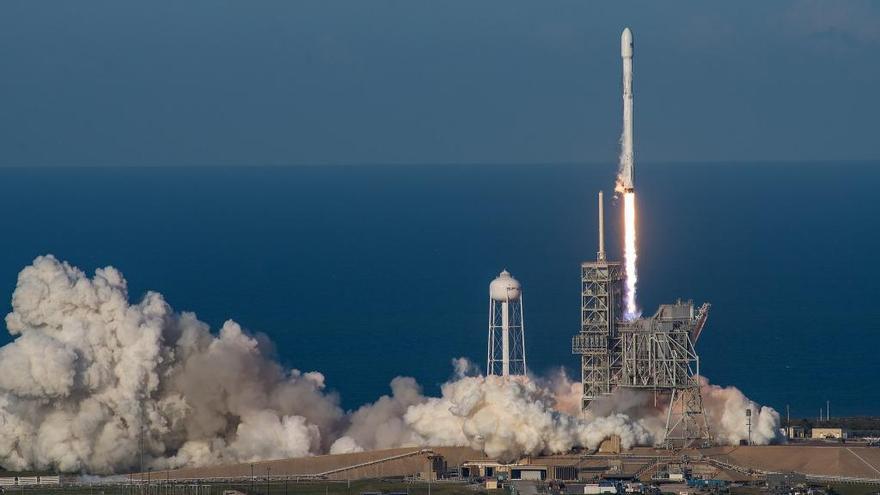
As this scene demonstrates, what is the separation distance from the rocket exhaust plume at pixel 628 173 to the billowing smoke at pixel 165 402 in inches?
150

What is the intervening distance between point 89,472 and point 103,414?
198 cm

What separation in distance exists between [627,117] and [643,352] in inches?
308

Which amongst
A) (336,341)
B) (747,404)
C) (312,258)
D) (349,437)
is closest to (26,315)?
(349,437)

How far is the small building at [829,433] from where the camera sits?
85.7 meters

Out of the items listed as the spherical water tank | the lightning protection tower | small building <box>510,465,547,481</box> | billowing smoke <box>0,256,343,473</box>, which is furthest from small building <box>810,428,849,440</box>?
billowing smoke <box>0,256,343,473</box>

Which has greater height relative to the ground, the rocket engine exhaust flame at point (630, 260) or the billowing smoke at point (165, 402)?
the rocket engine exhaust flame at point (630, 260)

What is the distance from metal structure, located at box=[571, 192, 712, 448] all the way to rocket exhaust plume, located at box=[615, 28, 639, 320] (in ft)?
Result: 1.30

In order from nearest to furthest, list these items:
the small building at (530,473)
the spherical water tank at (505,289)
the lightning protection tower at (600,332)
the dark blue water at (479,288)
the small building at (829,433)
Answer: the small building at (530,473)
the lightning protection tower at (600,332)
the spherical water tank at (505,289)
the small building at (829,433)
the dark blue water at (479,288)

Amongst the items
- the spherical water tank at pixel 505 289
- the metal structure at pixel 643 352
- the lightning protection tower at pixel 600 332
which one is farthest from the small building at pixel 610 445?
the spherical water tank at pixel 505 289

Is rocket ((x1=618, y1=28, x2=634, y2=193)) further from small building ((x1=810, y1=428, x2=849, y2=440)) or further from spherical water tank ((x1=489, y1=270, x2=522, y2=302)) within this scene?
small building ((x1=810, y1=428, x2=849, y2=440))

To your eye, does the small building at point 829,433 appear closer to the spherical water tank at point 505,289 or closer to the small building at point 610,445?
the small building at point 610,445

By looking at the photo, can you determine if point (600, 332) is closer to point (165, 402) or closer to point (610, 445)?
point (610, 445)

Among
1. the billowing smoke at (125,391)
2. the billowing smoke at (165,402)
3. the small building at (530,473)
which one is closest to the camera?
the small building at (530,473)

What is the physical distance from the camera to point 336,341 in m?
116
